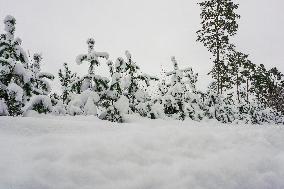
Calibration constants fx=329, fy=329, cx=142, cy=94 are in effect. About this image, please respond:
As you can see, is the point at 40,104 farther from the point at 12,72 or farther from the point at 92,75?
the point at 92,75

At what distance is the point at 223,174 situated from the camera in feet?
5.60

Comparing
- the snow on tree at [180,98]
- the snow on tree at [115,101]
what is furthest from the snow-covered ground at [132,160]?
the snow on tree at [180,98]

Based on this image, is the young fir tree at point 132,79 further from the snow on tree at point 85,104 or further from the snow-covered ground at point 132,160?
the snow-covered ground at point 132,160

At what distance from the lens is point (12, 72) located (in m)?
4.32

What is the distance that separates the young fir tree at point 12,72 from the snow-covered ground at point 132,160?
1.86 metres

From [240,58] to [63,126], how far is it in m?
25.7

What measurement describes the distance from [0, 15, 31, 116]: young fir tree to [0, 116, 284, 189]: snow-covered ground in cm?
186

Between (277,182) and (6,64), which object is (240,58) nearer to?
(6,64)

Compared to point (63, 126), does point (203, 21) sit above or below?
above

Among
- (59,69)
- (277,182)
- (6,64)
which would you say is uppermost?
(59,69)

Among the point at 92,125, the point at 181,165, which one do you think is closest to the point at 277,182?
the point at 181,165

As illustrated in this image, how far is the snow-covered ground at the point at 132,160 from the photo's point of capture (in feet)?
4.83

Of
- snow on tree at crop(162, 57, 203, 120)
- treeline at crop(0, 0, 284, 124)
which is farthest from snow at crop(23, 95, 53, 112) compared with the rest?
snow on tree at crop(162, 57, 203, 120)

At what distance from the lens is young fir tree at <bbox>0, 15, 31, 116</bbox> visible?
408 cm
